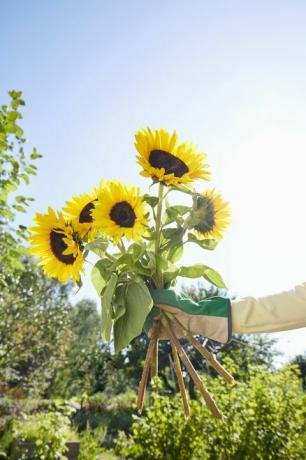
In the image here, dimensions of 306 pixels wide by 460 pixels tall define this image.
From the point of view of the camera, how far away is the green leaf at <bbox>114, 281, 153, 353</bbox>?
3.63 ft

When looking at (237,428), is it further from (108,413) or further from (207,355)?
(108,413)

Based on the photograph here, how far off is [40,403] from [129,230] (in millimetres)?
14258

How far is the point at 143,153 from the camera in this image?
128cm

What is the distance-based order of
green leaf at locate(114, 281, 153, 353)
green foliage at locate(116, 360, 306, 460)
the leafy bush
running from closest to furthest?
green leaf at locate(114, 281, 153, 353) → green foliage at locate(116, 360, 306, 460) → the leafy bush

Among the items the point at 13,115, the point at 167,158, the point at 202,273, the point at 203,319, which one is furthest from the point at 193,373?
the point at 13,115

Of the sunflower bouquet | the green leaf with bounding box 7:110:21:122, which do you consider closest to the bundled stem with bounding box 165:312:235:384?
the sunflower bouquet

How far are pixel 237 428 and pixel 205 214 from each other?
3.19m

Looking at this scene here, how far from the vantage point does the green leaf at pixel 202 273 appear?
4.17ft

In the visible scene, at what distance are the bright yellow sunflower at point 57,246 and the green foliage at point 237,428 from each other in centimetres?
316

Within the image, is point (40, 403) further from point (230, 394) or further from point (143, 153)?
point (143, 153)

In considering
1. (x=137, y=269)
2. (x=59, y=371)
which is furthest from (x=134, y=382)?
(x=137, y=269)

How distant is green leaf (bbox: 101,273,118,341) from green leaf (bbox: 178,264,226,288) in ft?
0.94

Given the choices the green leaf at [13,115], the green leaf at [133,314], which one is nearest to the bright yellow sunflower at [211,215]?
the green leaf at [133,314]

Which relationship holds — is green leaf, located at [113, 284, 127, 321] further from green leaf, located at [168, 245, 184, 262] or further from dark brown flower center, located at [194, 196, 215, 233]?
dark brown flower center, located at [194, 196, 215, 233]
